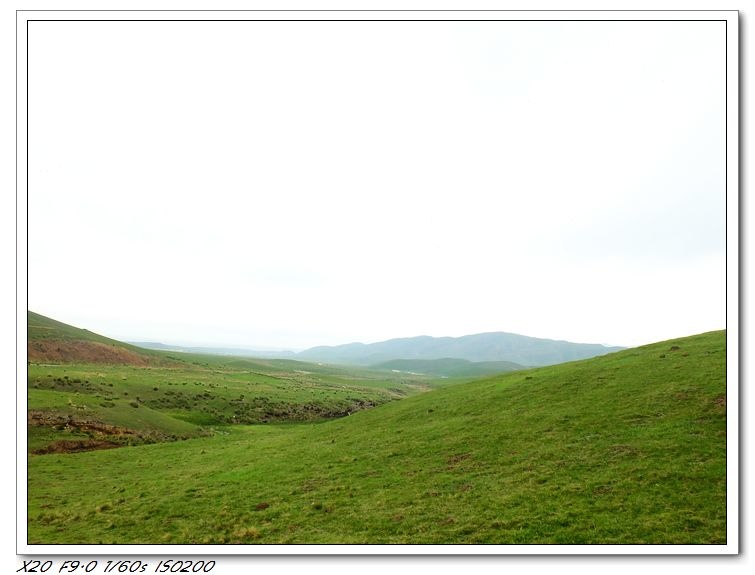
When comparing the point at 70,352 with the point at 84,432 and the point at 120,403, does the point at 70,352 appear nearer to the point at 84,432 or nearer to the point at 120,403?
the point at 120,403

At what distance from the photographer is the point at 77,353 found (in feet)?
238

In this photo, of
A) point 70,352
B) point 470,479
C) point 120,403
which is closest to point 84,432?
point 120,403

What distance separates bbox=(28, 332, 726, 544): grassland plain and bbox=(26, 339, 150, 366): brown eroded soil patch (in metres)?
47.8

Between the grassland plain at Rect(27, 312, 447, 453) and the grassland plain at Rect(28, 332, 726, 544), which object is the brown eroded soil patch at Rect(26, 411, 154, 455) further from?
the grassland plain at Rect(28, 332, 726, 544)

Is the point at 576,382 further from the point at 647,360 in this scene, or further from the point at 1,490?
the point at 1,490

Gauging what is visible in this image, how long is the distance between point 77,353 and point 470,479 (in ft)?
282

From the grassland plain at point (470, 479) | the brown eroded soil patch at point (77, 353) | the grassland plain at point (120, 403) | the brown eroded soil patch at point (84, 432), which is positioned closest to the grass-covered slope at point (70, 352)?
the brown eroded soil patch at point (77, 353)

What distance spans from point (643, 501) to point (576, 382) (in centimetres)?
1700

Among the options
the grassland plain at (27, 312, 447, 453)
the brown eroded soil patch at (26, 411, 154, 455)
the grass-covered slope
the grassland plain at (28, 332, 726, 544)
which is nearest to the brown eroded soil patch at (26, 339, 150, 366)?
the grass-covered slope

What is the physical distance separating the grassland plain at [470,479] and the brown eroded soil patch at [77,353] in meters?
47.8

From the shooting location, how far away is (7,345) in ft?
56.5

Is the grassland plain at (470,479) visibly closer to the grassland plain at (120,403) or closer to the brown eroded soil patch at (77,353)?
the grassland plain at (120,403)

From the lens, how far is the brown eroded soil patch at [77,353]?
63094 mm
